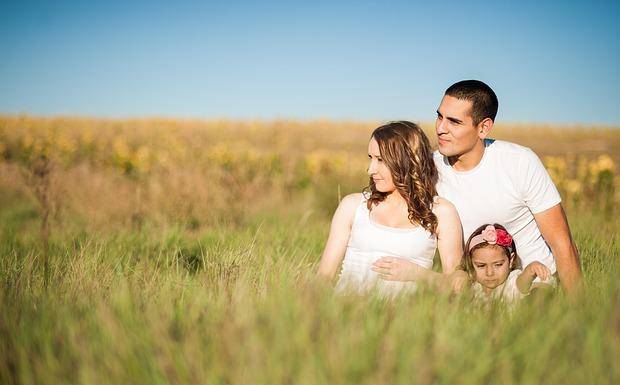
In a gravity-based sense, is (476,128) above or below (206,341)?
above

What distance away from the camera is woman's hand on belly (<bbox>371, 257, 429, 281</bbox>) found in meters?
2.89

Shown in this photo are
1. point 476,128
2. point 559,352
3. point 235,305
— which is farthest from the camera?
point 476,128

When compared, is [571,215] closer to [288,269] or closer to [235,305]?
[288,269]

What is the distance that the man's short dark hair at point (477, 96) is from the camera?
3.53 metres

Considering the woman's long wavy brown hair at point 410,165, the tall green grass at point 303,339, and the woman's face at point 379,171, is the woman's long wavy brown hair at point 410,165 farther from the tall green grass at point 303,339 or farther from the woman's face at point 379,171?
the tall green grass at point 303,339

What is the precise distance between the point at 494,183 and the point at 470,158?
0.76 feet

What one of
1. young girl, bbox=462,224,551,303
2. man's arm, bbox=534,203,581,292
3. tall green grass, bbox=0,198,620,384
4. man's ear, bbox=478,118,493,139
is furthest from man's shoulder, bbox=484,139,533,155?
tall green grass, bbox=0,198,620,384

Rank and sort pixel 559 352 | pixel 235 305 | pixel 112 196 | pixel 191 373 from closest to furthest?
pixel 191 373 → pixel 559 352 → pixel 235 305 → pixel 112 196

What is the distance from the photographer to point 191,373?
1.69 metres

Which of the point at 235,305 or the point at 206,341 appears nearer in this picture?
the point at 206,341

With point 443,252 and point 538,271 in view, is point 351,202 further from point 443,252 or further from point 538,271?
point 538,271

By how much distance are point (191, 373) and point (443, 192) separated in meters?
2.47

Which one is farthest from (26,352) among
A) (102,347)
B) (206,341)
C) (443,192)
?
(443,192)

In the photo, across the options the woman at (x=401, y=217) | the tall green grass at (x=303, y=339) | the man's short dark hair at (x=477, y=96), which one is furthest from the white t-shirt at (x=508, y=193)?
the tall green grass at (x=303, y=339)
